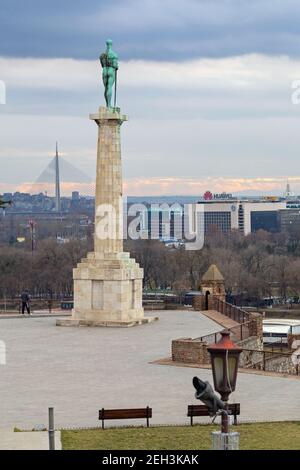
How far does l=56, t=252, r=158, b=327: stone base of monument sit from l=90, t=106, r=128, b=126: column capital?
15.7ft

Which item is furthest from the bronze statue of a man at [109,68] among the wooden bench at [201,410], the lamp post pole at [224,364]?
the lamp post pole at [224,364]

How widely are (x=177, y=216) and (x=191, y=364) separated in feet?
447

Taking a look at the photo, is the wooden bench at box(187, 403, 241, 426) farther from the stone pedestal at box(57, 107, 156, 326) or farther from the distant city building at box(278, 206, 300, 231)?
the distant city building at box(278, 206, 300, 231)

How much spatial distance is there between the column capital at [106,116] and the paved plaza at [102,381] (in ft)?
24.6

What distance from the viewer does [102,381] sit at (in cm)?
2286

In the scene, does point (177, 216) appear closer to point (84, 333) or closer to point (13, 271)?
point (13, 271)

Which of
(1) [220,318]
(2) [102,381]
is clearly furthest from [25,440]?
(1) [220,318]

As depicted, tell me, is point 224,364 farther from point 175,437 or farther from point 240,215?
point 240,215

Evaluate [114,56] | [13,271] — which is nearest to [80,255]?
[13,271]

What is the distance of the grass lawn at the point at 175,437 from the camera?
1596 cm

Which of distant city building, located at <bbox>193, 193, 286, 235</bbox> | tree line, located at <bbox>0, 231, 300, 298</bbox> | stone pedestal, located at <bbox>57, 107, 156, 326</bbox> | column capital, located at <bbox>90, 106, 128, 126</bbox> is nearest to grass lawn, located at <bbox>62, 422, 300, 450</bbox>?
stone pedestal, located at <bbox>57, 107, 156, 326</bbox>

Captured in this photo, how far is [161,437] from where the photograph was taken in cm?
1661

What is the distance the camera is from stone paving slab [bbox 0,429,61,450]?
15898 mm
